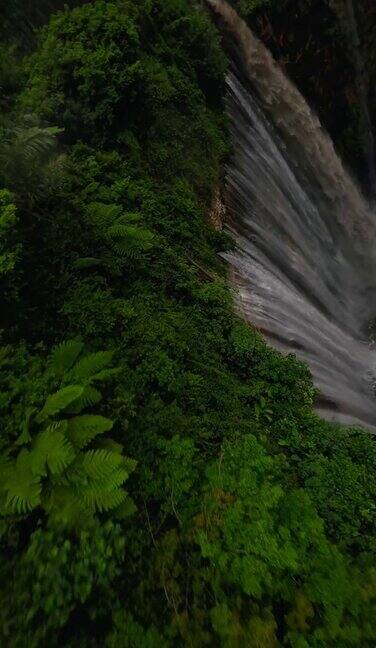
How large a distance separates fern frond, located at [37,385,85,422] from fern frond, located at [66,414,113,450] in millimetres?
153

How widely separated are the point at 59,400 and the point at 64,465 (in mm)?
437

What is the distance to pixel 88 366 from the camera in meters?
3.35

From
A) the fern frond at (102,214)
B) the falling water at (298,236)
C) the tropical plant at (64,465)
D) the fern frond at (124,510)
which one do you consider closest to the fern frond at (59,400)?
the tropical plant at (64,465)

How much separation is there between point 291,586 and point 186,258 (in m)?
3.77

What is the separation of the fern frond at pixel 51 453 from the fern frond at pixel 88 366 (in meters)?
0.50

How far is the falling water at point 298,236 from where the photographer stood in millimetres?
6961

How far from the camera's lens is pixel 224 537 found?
327 centimetres

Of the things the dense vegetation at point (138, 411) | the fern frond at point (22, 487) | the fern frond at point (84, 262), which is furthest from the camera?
the fern frond at point (84, 262)

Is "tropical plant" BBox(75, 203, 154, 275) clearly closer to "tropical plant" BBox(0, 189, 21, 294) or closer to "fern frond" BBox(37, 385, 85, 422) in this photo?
"tropical plant" BBox(0, 189, 21, 294)

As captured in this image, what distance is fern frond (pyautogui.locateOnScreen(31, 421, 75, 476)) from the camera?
2721 mm

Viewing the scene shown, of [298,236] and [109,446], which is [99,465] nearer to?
[109,446]

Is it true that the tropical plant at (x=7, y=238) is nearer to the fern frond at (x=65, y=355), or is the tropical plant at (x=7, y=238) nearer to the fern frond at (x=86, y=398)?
the fern frond at (x=65, y=355)

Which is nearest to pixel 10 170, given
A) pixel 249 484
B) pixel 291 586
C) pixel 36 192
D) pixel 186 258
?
pixel 36 192

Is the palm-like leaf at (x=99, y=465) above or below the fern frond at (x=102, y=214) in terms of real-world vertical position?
below
